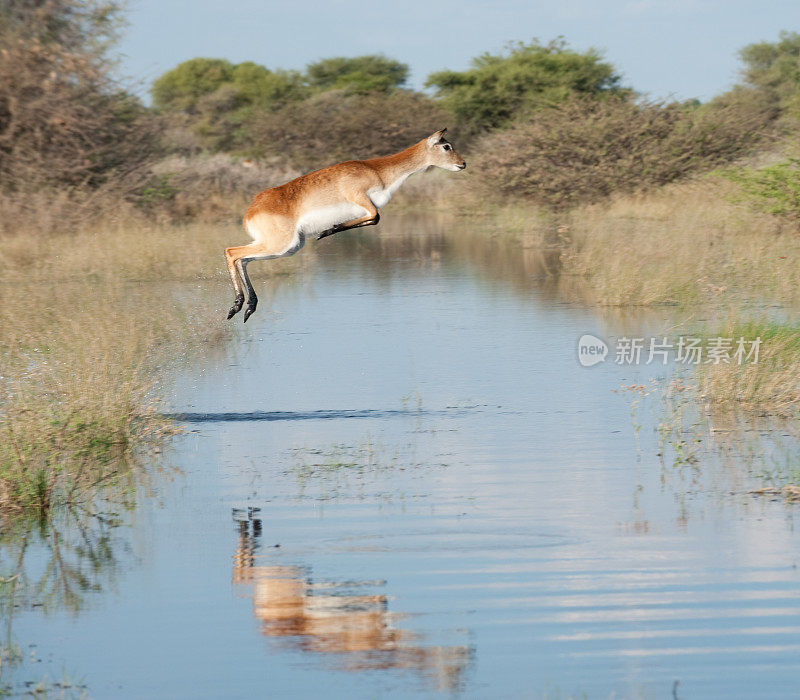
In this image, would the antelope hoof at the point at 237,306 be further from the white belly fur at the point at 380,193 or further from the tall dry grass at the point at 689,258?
the tall dry grass at the point at 689,258

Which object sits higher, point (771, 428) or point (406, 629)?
point (771, 428)

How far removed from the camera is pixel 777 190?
2159cm

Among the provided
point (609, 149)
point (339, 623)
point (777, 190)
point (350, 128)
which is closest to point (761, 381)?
point (339, 623)

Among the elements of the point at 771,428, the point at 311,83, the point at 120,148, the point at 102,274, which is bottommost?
the point at 771,428

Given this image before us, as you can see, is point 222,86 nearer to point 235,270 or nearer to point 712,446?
point 235,270

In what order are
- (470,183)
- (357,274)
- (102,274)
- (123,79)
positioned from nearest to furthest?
(102,274) < (357,274) < (123,79) < (470,183)

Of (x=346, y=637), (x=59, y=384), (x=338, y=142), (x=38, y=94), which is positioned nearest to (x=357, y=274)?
(x=38, y=94)

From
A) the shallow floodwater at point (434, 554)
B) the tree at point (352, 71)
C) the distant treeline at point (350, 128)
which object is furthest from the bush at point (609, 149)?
the tree at point (352, 71)

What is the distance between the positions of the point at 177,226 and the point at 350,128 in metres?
25.4

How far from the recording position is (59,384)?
9.67 m

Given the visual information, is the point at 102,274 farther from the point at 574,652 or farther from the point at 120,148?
the point at 574,652

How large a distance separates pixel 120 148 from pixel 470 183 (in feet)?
42.6

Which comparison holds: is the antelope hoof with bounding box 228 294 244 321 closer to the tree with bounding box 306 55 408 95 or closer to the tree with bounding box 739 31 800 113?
the tree with bounding box 739 31 800 113

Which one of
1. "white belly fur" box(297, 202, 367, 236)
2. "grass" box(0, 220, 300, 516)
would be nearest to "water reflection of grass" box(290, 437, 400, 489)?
"grass" box(0, 220, 300, 516)
